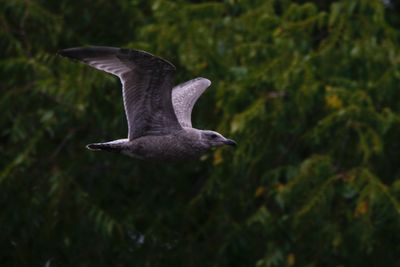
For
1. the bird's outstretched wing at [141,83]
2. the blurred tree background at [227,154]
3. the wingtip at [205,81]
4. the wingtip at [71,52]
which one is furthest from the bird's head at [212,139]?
the blurred tree background at [227,154]

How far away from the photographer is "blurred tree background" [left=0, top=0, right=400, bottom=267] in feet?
33.2

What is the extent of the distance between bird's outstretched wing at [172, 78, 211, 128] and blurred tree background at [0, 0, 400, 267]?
531 millimetres

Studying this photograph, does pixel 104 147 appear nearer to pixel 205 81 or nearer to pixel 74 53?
pixel 74 53

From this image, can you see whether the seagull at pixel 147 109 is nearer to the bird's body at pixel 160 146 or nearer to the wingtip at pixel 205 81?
the bird's body at pixel 160 146

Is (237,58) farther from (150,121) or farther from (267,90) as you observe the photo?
(150,121)

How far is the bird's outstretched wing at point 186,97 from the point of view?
30.0 feet

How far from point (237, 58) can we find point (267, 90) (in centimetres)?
46

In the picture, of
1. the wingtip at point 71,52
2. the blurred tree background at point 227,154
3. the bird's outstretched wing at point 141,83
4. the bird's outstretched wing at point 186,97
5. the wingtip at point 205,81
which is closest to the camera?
the wingtip at point 71,52

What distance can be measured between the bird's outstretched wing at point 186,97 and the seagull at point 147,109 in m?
0.27

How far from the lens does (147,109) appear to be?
844 centimetres

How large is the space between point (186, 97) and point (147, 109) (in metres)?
0.97

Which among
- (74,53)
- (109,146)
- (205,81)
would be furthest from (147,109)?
(205,81)

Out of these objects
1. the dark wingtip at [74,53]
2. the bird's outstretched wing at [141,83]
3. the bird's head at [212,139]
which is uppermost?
the dark wingtip at [74,53]

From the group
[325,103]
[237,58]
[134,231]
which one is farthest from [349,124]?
[134,231]
